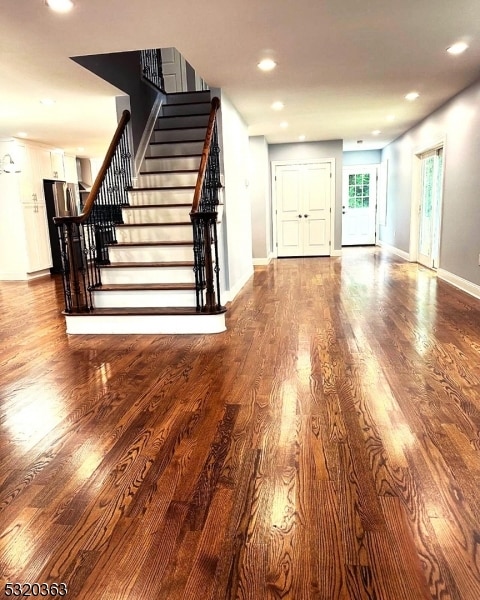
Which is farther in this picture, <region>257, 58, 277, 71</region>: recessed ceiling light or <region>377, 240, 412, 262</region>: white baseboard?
<region>377, 240, 412, 262</region>: white baseboard

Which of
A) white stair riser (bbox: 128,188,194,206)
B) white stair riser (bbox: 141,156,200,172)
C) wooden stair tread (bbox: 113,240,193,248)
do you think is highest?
white stair riser (bbox: 141,156,200,172)

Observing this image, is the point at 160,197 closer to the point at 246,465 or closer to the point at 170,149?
the point at 170,149

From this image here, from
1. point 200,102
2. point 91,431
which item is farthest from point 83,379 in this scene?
point 200,102

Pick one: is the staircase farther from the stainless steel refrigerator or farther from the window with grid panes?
the window with grid panes

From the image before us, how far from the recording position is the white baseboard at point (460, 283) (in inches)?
205

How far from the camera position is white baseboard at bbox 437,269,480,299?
5.22 metres

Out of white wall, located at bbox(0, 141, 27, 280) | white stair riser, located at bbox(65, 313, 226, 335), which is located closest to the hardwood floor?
white stair riser, located at bbox(65, 313, 226, 335)

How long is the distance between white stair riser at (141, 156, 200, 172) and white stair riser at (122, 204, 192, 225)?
92 centimetres

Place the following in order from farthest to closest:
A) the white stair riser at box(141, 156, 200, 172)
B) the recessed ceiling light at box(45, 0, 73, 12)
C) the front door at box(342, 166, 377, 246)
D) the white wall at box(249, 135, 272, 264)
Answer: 1. the front door at box(342, 166, 377, 246)
2. the white wall at box(249, 135, 272, 264)
3. the white stair riser at box(141, 156, 200, 172)
4. the recessed ceiling light at box(45, 0, 73, 12)

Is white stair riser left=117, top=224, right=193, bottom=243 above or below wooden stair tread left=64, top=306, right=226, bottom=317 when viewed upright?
above

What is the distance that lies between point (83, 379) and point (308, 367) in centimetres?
158

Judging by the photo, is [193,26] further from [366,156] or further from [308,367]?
[366,156]

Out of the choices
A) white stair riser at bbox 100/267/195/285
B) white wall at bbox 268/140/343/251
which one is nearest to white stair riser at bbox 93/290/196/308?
white stair riser at bbox 100/267/195/285

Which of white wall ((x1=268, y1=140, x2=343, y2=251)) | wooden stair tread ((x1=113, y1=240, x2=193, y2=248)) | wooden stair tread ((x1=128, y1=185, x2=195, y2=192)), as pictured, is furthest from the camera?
white wall ((x1=268, y1=140, x2=343, y2=251))
